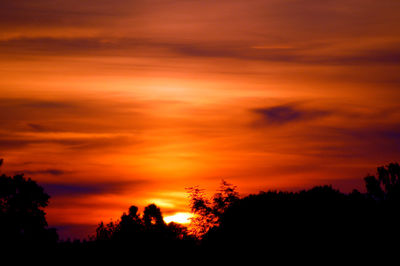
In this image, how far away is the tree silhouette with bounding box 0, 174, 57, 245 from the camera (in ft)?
157

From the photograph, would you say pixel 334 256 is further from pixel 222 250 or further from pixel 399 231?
pixel 222 250

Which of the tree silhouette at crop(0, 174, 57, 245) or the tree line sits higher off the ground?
the tree silhouette at crop(0, 174, 57, 245)

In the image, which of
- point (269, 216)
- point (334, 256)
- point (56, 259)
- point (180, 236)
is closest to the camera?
point (334, 256)

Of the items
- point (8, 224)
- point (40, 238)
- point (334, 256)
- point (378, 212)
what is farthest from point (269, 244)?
point (8, 224)

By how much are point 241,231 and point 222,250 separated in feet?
4.81

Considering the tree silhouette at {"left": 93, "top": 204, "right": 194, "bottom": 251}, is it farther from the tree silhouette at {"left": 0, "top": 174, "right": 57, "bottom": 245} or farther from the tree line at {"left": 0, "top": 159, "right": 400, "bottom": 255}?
the tree silhouette at {"left": 0, "top": 174, "right": 57, "bottom": 245}

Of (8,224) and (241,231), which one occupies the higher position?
(8,224)

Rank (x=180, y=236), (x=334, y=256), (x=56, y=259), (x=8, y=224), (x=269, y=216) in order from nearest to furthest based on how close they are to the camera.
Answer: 1. (x=334, y=256)
2. (x=269, y=216)
3. (x=56, y=259)
4. (x=180, y=236)
5. (x=8, y=224)

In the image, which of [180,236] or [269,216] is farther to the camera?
[180,236]

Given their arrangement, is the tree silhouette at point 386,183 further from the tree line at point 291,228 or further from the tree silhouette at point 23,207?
the tree silhouette at point 23,207

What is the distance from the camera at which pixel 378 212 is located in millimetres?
34688

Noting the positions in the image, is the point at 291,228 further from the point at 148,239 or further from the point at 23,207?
A: the point at 23,207

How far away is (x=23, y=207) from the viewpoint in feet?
163

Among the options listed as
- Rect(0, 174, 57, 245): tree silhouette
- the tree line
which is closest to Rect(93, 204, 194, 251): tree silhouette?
the tree line
